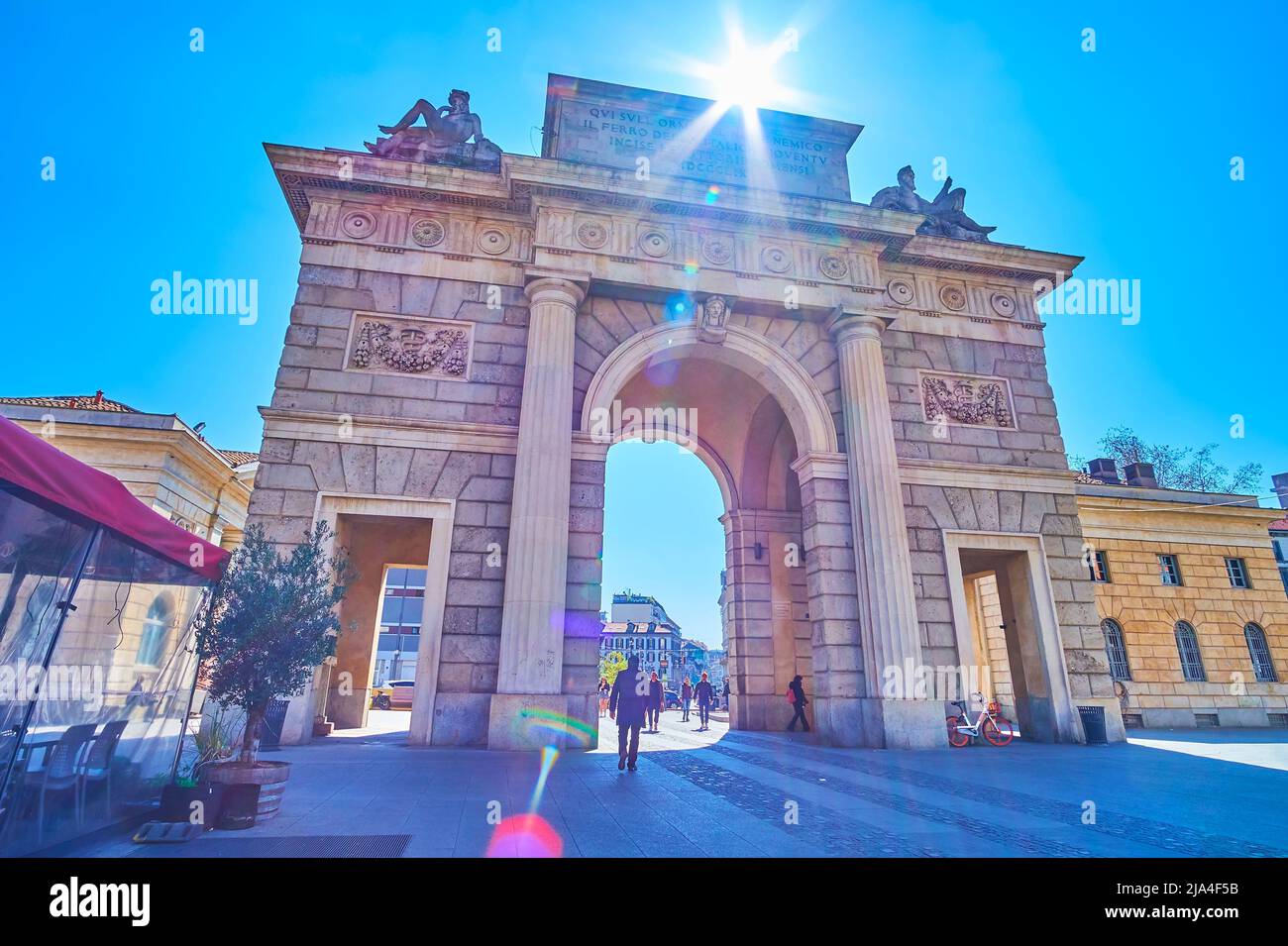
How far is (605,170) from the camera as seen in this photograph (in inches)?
581

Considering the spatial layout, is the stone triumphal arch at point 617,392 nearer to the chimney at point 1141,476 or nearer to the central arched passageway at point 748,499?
the central arched passageway at point 748,499

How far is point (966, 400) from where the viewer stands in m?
16.7

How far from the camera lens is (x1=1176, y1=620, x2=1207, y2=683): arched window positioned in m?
24.6

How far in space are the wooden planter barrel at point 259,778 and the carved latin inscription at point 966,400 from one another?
15455mm

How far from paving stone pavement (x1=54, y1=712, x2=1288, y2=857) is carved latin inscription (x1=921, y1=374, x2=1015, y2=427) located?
8114 millimetres

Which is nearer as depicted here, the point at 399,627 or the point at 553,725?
the point at 553,725

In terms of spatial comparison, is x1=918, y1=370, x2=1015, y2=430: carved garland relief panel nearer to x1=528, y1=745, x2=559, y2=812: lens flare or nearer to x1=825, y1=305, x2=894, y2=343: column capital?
x1=825, y1=305, x2=894, y2=343: column capital

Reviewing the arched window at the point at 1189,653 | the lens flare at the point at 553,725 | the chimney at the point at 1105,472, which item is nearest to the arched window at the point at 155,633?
the lens flare at the point at 553,725

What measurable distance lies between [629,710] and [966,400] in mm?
12401

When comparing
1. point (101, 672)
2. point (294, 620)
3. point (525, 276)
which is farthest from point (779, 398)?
point (101, 672)

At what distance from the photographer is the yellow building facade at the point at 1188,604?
24125mm

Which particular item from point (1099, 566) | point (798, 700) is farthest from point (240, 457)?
point (1099, 566)

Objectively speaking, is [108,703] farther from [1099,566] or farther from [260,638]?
[1099,566]

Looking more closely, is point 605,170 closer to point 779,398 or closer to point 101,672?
point 779,398
